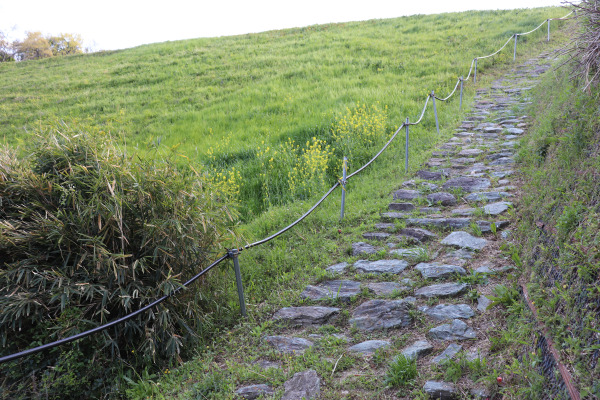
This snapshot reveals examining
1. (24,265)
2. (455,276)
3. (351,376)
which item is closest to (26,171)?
(24,265)

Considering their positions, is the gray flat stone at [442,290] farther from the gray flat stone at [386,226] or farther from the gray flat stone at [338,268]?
the gray flat stone at [386,226]

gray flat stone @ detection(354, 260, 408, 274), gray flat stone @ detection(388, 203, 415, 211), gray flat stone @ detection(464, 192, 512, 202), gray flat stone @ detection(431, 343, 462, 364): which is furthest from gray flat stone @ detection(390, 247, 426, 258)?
gray flat stone @ detection(431, 343, 462, 364)

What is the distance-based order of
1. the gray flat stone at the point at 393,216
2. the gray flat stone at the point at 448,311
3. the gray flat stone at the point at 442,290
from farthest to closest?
the gray flat stone at the point at 393,216
the gray flat stone at the point at 442,290
the gray flat stone at the point at 448,311

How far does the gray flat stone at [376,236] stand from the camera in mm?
5524

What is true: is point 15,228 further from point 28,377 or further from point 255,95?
point 255,95

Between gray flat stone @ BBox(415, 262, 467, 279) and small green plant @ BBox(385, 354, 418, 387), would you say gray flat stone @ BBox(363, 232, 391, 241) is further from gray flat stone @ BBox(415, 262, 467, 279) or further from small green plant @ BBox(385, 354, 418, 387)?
small green plant @ BBox(385, 354, 418, 387)

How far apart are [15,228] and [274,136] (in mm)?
7171

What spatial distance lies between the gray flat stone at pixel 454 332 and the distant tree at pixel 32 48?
2461 inches

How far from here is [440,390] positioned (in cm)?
284

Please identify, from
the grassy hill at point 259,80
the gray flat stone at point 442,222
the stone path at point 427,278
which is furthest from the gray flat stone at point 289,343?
the grassy hill at point 259,80

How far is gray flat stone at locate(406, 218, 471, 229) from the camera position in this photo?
17.2 ft

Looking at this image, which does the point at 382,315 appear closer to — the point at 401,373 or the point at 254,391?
the point at 401,373

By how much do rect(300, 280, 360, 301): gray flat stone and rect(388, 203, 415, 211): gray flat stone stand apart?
6.59 ft

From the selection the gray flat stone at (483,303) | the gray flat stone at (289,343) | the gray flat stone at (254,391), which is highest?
the gray flat stone at (483,303)
